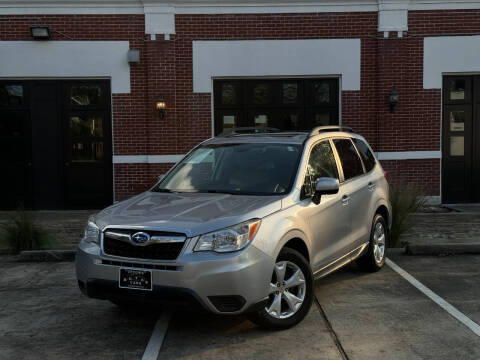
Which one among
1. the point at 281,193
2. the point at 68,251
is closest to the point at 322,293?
the point at 281,193

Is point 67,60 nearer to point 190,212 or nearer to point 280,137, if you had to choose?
point 280,137

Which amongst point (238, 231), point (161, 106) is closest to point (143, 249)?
point (238, 231)

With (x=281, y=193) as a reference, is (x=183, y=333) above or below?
below

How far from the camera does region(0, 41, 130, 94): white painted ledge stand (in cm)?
1255

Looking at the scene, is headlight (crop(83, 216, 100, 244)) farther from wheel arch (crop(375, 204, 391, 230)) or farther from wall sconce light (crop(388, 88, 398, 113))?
wall sconce light (crop(388, 88, 398, 113))

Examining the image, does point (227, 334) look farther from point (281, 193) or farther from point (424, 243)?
point (424, 243)

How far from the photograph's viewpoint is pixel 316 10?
41.9ft

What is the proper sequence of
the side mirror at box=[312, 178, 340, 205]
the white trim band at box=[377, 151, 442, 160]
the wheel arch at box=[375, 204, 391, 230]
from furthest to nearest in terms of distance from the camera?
1. the white trim band at box=[377, 151, 442, 160]
2. the wheel arch at box=[375, 204, 391, 230]
3. the side mirror at box=[312, 178, 340, 205]

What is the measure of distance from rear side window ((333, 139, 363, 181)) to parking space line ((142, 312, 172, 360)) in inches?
101

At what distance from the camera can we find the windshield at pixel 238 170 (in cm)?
537

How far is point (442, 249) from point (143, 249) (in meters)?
5.35

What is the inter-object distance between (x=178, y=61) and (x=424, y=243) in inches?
284

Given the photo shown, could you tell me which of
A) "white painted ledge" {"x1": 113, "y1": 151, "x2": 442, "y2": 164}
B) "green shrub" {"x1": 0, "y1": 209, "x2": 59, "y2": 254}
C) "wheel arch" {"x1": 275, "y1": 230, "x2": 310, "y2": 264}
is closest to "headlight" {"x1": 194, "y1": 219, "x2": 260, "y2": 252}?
"wheel arch" {"x1": 275, "y1": 230, "x2": 310, "y2": 264}

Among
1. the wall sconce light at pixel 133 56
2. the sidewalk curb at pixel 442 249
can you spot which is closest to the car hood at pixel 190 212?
the sidewalk curb at pixel 442 249
